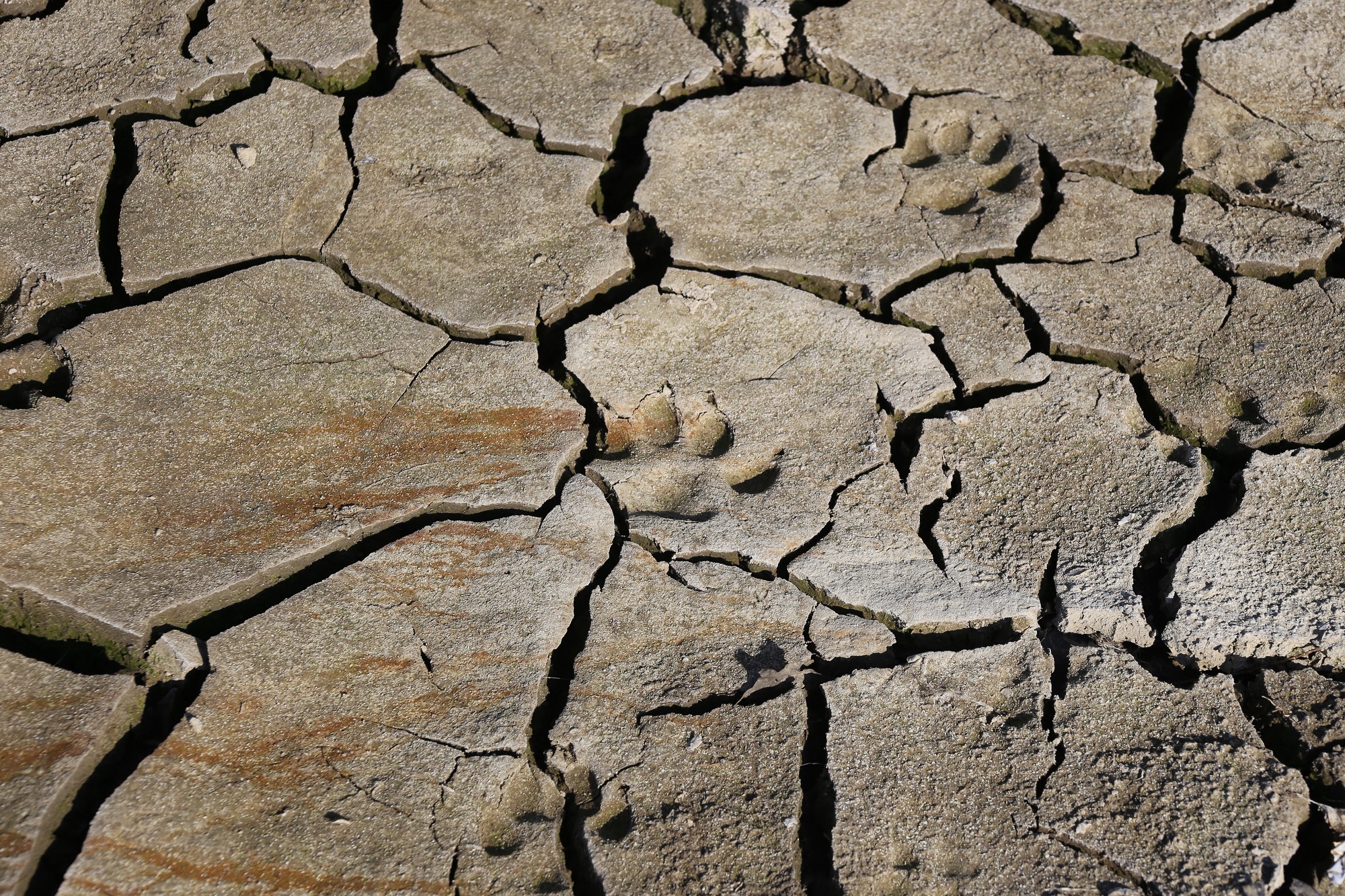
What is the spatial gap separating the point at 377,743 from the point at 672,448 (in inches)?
35.7

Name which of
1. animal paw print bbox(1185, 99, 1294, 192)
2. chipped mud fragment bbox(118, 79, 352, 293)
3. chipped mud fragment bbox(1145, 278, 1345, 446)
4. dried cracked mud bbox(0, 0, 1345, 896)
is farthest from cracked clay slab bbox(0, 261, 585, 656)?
animal paw print bbox(1185, 99, 1294, 192)

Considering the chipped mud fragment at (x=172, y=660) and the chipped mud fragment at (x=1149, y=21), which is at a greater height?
the chipped mud fragment at (x=1149, y=21)

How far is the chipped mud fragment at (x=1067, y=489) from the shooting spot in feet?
6.80

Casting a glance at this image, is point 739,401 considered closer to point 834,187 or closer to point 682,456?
point 682,456

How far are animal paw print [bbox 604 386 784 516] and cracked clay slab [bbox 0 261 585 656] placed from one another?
0.14 m

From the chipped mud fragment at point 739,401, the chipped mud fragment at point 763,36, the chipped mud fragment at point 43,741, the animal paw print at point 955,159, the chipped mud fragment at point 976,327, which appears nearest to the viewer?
the chipped mud fragment at point 43,741

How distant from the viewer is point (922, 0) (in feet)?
10.7

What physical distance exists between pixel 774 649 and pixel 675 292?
3.29 feet

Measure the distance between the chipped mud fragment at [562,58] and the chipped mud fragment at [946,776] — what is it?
5.73 feet

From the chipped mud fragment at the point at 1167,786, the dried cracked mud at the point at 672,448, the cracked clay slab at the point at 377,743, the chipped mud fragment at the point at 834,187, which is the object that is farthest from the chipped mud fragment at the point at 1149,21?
the cracked clay slab at the point at 377,743

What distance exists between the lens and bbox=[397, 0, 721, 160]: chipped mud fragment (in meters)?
2.91

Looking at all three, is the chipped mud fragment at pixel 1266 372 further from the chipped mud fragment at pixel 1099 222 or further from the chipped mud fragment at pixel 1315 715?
the chipped mud fragment at pixel 1315 715

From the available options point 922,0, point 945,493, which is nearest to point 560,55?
point 922,0

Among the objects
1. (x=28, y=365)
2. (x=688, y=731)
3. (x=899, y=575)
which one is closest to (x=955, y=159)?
(x=899, y=575)
